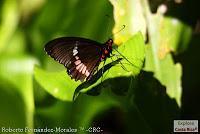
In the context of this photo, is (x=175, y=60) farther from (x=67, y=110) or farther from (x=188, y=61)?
(x=67, y=110)

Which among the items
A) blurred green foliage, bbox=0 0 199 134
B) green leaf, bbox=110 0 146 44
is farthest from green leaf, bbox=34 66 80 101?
green leaf, bbox=110 0 146 44

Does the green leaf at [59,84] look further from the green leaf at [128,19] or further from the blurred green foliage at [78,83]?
the green leaf at [128,19]

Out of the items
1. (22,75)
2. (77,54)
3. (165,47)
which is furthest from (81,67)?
(165,47)

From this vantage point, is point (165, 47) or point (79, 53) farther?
point (165, 47)

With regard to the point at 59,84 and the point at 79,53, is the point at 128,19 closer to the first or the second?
the point at 79,53

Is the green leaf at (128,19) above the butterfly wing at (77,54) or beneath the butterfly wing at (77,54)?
above

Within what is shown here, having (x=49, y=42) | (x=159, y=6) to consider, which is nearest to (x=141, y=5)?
(x=159, y=6)

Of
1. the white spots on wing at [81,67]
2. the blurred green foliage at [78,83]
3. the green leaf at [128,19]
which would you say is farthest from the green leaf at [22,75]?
the green leaf at [128,19]

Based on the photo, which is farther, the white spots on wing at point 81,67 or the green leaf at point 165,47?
the green leaf at point 165,47
